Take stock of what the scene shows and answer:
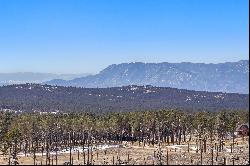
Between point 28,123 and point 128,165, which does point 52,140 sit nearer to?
point 28,123

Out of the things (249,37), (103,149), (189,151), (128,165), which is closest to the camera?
(249,37)

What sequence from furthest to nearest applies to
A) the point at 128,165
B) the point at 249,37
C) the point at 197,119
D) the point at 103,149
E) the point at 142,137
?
the point at 142,137 < the point at 197,119 < the point at 103,149 < the point at 128,165 < the point at 249,37

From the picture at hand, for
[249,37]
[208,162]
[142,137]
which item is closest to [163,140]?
[142,137]

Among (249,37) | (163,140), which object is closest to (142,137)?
(163,140)

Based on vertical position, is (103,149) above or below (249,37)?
below

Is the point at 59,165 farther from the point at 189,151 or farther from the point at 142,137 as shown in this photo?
the point at 142,137

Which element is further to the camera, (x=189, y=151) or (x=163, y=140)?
(x=163, y=140)
